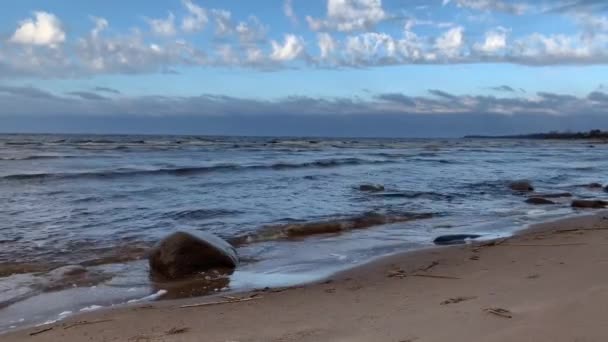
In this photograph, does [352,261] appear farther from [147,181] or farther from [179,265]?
[147,181]

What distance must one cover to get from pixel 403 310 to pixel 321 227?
16.6ft

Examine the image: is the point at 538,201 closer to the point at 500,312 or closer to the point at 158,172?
the point at 500,312

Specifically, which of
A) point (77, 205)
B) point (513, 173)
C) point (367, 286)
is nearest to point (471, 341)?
point (367, 286)

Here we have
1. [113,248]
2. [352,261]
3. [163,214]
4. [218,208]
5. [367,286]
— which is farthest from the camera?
[218,208]

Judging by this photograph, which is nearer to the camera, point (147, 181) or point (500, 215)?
point (500, 215)

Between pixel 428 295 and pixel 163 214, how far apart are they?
23.0 ft

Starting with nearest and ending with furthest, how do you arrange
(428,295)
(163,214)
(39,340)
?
(39,340), (428,295), (163,214)

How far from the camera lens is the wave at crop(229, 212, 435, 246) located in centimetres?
839

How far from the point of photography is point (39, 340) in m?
3.82

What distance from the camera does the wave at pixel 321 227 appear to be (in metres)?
8.39

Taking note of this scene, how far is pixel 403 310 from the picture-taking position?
4.11 meters

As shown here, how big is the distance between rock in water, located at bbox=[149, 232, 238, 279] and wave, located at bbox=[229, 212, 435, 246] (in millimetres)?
1647

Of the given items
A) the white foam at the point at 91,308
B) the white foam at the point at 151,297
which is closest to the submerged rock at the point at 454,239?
the white foam at the point at 151,297

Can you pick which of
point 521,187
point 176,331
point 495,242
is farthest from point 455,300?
point 521,187
